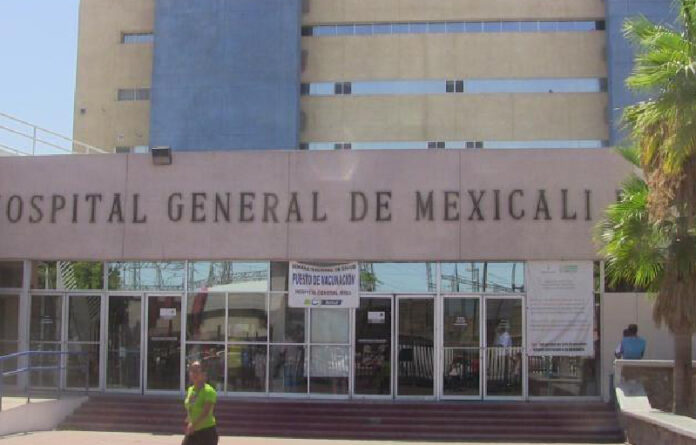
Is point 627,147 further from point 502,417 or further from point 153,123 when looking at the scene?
point 153,123

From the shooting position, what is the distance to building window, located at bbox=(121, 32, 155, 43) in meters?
48.1

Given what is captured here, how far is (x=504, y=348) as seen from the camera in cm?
1841

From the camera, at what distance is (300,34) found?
4469 centimetres

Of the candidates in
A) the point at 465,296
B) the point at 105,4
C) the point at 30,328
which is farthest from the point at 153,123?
the point at 465,296

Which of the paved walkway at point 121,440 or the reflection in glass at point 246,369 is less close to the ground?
the reflection in glass at point 246,369

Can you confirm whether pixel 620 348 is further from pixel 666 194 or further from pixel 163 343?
pixel 163 343

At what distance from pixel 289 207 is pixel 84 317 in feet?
17.5

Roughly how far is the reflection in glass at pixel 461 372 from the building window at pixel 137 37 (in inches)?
1361

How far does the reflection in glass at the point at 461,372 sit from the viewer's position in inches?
722

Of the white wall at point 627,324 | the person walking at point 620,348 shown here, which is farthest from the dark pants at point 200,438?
the white wall at point 627,324

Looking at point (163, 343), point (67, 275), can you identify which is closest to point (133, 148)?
point (67, 275)

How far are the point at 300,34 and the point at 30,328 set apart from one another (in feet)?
90.9

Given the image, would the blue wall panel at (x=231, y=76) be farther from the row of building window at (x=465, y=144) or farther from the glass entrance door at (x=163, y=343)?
the glass entrance door at (x=163, y=343)

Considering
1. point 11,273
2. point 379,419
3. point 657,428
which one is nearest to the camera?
point 657,428
